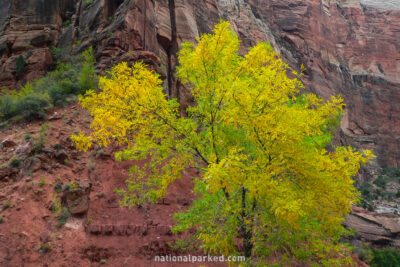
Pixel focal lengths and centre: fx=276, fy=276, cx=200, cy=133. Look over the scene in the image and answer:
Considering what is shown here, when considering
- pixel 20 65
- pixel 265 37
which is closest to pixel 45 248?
pixel 20 65

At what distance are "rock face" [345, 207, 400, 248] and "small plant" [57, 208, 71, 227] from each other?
2965 cm

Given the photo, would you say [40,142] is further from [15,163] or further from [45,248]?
[45,248]

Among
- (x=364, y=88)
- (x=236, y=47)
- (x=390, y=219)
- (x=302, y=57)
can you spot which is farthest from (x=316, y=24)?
(x=236, y=47)

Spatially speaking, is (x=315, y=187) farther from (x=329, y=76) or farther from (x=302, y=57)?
(x=329, y=76)

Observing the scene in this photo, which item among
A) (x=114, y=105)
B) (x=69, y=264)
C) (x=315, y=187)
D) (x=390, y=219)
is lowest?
(x=390, y=219)

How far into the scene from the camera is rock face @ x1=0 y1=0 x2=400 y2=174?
2067cm

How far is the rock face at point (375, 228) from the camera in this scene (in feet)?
102

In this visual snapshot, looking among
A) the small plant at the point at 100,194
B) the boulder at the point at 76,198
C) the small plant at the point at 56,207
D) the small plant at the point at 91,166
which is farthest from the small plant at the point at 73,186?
the small plant at the point at 91,166

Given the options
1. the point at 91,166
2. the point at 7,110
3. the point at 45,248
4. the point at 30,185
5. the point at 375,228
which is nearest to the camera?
the point at 45,248

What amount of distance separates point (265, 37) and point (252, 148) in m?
44.3

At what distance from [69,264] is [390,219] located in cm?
3748

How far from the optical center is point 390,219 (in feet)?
110

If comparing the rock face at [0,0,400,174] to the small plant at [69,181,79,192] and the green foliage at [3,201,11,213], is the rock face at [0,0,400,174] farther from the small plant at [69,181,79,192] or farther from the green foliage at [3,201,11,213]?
the green foliage at [3,201,11,213]

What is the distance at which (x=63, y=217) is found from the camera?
984cm
